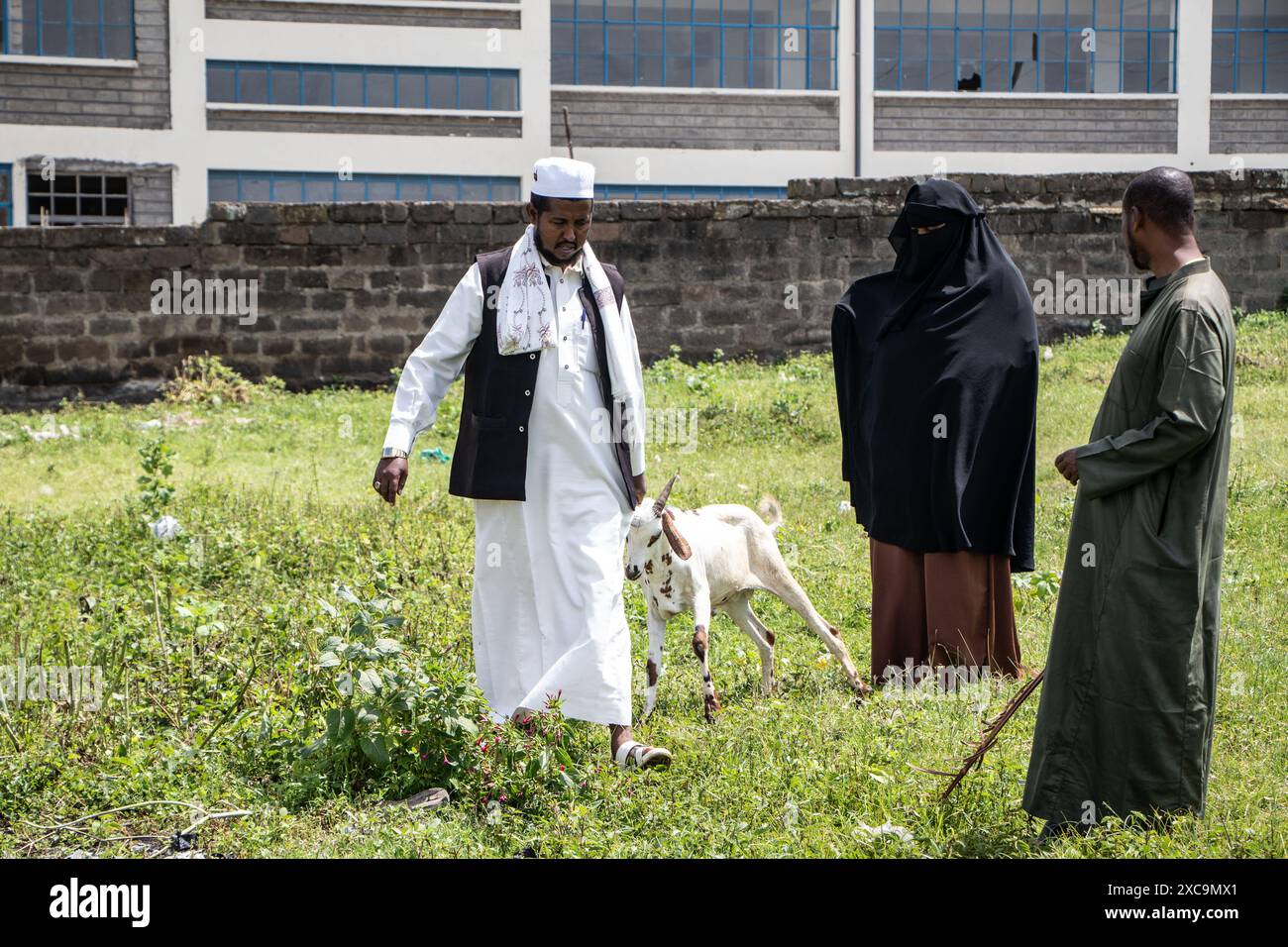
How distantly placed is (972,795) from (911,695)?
110cm

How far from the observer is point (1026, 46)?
2634cm

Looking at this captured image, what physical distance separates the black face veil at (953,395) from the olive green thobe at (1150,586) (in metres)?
1.57

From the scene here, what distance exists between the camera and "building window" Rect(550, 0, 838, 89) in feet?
82.7

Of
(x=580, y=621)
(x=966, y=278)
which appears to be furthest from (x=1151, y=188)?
(x=580, y=621)

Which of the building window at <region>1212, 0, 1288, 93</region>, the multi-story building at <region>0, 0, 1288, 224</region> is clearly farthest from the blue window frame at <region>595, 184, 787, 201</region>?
the building window at <region>1212, 0, 1288, 93</region>

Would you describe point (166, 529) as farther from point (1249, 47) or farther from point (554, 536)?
point (1249, 47)

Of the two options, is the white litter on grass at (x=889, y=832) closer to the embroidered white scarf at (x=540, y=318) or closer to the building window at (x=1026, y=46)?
→ the embroidered white scarf at (x=540, y=318)

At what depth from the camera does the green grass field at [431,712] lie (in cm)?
416

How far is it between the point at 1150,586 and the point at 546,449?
1976 millimetres

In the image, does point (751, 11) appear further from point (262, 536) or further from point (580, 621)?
point (580, 621)

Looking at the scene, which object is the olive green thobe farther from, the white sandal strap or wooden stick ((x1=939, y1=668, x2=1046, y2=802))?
the white sandal strap

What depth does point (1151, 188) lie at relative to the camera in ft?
12.5

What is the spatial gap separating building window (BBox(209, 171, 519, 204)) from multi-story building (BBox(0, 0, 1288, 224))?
36 mm

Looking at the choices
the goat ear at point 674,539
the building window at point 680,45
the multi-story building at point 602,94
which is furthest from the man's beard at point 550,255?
the building window at point 680,45
